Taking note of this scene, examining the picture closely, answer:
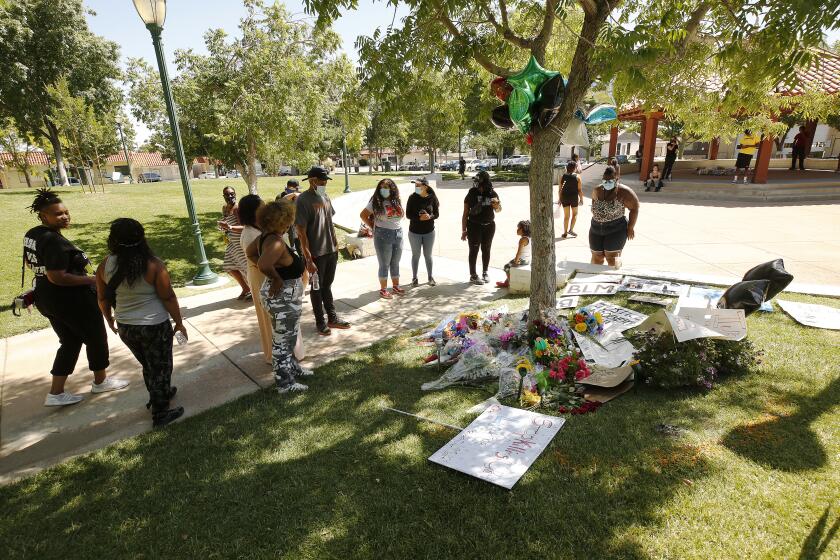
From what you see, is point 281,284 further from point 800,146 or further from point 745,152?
point 800,146

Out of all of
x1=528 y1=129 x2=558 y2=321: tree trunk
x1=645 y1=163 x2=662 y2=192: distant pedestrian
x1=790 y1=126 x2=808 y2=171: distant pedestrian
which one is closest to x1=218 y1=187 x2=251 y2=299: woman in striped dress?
x1=528 y1=129 x2=558 y2=321: tree trunk

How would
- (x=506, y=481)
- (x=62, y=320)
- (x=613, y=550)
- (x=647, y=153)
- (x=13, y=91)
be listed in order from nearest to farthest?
(x=613, y=550)
(x=506, y=481)
(x=62, y=320)
(x=647, y=153)
(x=13, y=91)

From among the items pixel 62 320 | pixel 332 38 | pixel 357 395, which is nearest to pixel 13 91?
pixel 332 38

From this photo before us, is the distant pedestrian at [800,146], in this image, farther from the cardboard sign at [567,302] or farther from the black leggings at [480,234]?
the cardboard sign at [567,302]

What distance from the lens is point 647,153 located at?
745 inches

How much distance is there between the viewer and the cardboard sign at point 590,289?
5.62m

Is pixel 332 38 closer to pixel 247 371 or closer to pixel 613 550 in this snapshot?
pixel 247 371

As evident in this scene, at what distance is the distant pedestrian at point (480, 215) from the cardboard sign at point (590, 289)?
5.04 ft

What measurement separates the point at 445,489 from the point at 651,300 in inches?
152

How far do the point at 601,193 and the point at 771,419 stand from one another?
12.2 ft

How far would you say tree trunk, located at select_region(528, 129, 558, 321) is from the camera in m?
3.97

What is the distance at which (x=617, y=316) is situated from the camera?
487 cm

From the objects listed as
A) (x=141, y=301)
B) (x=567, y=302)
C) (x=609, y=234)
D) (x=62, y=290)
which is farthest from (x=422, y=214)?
(x=62, y=290)

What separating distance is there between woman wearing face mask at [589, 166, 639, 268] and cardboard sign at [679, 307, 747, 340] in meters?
2.28
